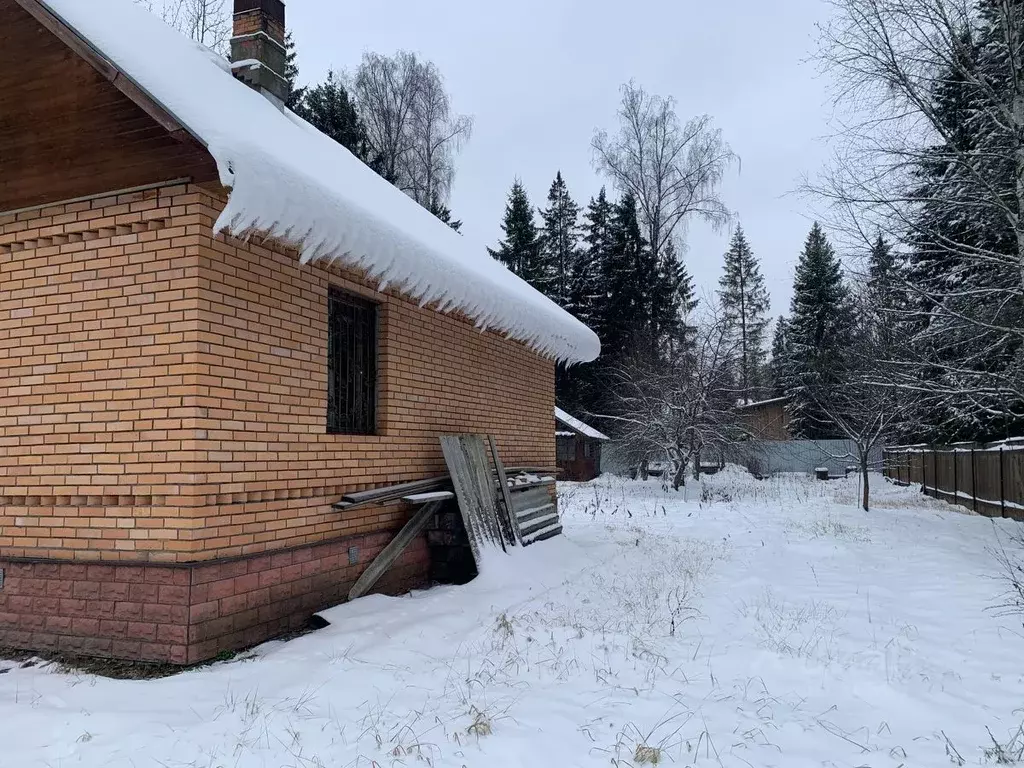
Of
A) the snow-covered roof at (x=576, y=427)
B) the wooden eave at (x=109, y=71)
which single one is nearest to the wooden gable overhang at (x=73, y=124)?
the wooden eave at (x=109, y=71)

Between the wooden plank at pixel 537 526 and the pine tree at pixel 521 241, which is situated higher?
the pine tree at pixel 521 241

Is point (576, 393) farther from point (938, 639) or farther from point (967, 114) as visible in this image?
point (938, 639)

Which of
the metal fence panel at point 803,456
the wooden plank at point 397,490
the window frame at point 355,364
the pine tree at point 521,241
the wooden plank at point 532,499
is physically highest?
the pine tree at point 521,241

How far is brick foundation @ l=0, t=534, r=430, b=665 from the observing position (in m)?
4.33

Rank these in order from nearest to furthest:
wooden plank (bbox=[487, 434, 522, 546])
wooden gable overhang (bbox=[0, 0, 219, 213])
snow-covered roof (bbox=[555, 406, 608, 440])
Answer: wooden gable overhang (bbox=[0, 0, 219, 213]) < wooden plank (bbox=[487, 434, 522, 546]) < snow-covered roof (bbox=[555, 406, 608, 440])

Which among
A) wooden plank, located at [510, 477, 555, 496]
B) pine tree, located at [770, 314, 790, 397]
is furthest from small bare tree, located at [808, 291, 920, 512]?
pine tree, located at [770, 314, 790, 397]

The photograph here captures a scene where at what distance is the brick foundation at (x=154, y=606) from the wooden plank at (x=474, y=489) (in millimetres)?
2052

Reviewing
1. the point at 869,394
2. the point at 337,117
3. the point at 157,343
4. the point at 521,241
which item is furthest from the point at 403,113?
the point at 157,343

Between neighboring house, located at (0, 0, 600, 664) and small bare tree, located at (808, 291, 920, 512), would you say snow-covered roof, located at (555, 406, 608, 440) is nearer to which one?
small bare tree, located at (808, 291, 920, 512)

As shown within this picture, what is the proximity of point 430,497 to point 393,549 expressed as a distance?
594 mm

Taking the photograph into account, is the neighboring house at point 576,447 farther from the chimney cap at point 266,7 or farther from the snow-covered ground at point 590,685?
the chimney cap at point 266,7

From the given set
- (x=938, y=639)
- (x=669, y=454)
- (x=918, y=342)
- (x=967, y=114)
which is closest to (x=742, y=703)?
(x=938, y=639)

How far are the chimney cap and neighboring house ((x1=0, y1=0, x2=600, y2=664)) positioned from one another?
118 cm

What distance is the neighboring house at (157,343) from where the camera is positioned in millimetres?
4367
